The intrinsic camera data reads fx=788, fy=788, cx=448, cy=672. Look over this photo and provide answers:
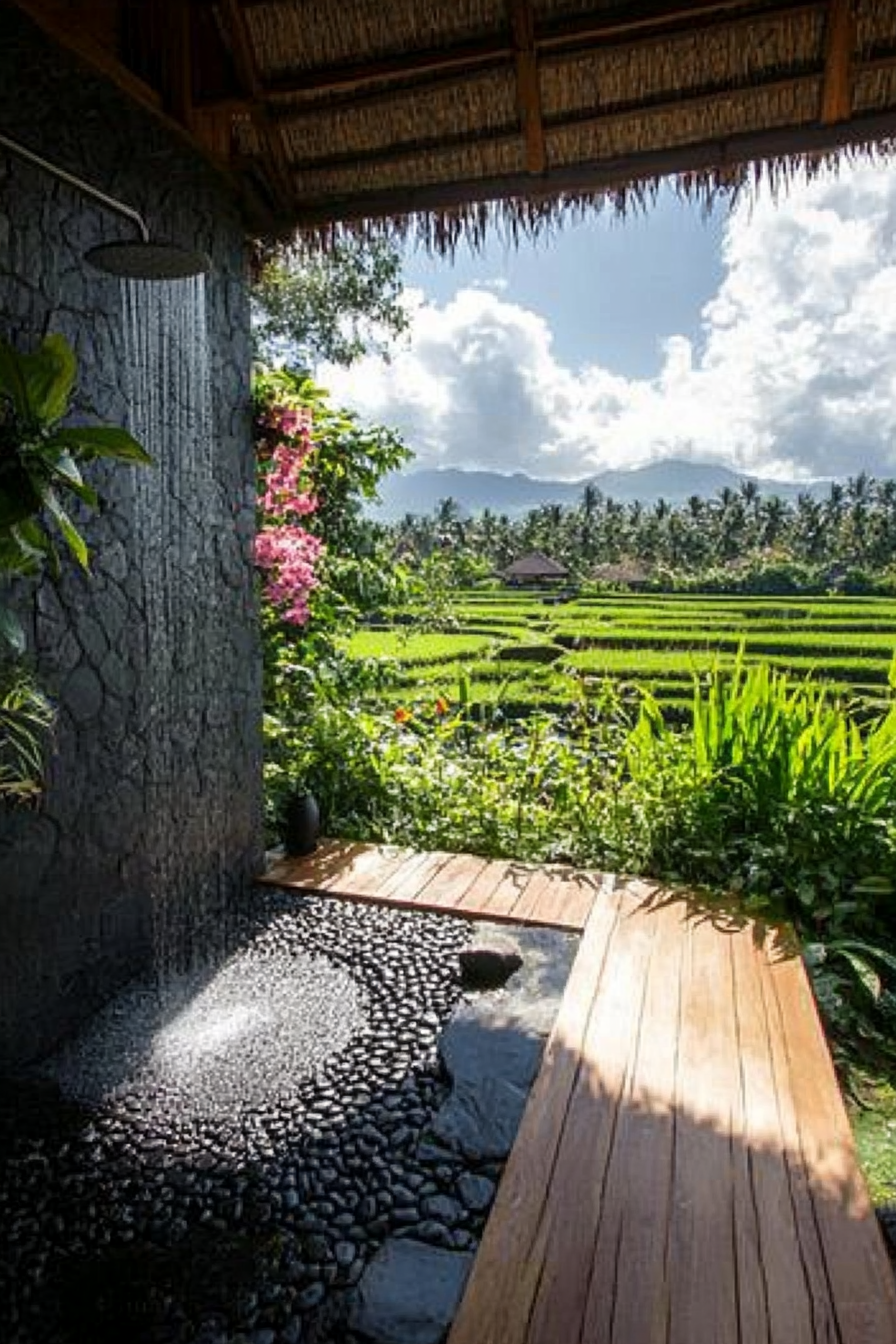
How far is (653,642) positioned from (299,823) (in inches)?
514

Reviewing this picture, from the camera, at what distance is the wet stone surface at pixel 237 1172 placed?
1340 mm

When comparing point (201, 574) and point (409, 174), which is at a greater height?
point (409, 174)

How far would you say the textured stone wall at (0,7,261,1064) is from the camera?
200cm

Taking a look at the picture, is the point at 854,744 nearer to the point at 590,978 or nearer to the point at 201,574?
the point at 590,978

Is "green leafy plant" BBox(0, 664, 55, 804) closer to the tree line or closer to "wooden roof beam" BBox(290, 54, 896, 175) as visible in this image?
"wooden roof beam" BBox(290, 54, 896, 175)

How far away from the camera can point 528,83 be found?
→ 7.73 feet

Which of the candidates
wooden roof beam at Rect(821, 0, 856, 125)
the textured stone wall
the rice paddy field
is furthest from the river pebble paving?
the rice paddy field

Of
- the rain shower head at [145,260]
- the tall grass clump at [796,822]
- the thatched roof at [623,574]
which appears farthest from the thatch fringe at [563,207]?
the thatched roof at [623,574]

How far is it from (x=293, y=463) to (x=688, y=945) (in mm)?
2393

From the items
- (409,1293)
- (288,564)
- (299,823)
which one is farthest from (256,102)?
(409,1293)

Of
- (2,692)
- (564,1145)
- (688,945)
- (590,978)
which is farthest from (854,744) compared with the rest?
(2,692)

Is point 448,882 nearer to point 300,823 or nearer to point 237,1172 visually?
point 300,823

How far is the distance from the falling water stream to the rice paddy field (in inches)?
193

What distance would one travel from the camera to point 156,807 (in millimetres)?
2572
